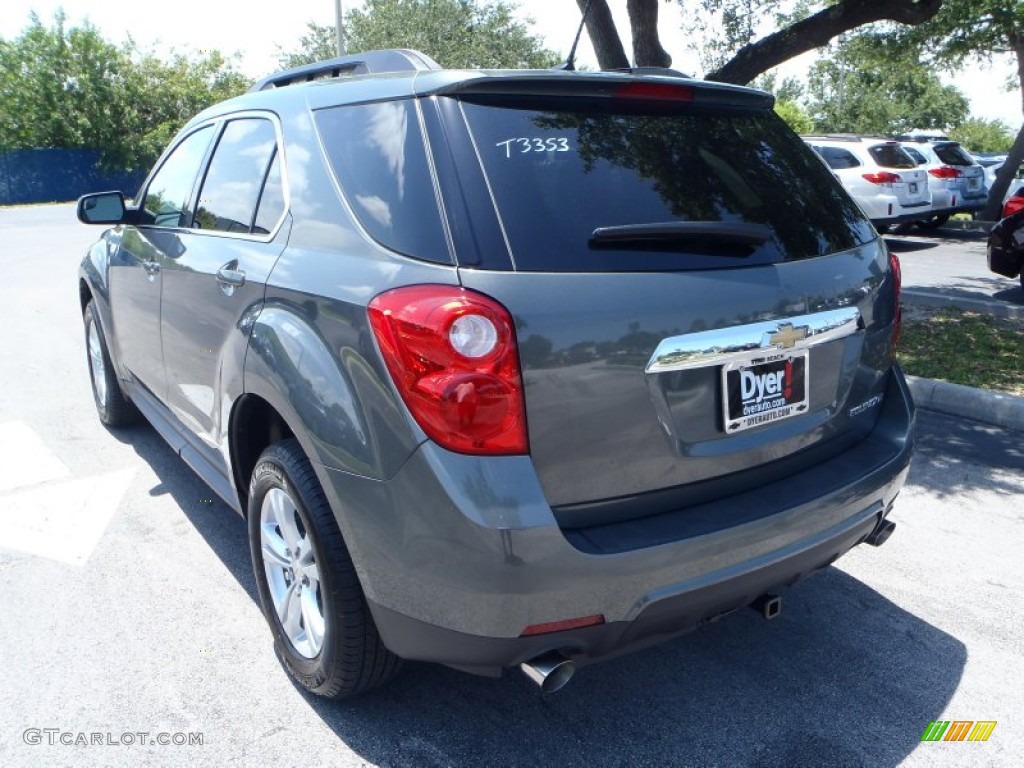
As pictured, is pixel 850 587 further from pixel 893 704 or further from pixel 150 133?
pixel 150 133

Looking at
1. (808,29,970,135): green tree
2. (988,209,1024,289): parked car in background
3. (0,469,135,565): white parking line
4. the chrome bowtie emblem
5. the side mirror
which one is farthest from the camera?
(808,29,970,135): green tree

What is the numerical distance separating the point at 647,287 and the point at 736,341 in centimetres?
29

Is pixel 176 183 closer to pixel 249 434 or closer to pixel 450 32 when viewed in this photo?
pixel 249 434

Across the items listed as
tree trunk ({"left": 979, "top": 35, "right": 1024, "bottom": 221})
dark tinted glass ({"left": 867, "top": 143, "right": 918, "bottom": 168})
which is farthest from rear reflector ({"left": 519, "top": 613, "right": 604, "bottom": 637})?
tree trunk ({"left": 979, "top": 35, "right": 1024, "bottom": 221})

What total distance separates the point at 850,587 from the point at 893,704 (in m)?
0.76

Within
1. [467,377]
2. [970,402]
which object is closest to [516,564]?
[467,377]

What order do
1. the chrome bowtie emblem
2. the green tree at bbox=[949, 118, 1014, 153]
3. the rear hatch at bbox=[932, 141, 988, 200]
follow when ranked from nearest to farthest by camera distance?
1. the chrome bowtie emblem
2. the rear hatch at bbox=[932, 141, 988, 200]
3. the green tree at bbox=[949, 118, 1014, 153]

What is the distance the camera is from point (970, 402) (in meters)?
5.62

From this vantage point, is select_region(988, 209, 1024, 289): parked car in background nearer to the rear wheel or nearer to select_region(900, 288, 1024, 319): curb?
select_region(900, 288, 1024, 319): curb

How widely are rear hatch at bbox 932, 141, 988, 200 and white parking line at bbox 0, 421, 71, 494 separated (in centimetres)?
1649

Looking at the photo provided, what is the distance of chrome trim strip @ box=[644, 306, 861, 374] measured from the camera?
228 cm

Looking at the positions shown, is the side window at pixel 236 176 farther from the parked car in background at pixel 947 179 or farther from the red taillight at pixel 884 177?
the parked car in background at pixel 947 179

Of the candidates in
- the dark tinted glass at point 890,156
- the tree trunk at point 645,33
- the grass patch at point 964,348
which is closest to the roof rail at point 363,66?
the grass patch at point 964,348

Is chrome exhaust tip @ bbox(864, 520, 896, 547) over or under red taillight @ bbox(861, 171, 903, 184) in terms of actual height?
under
